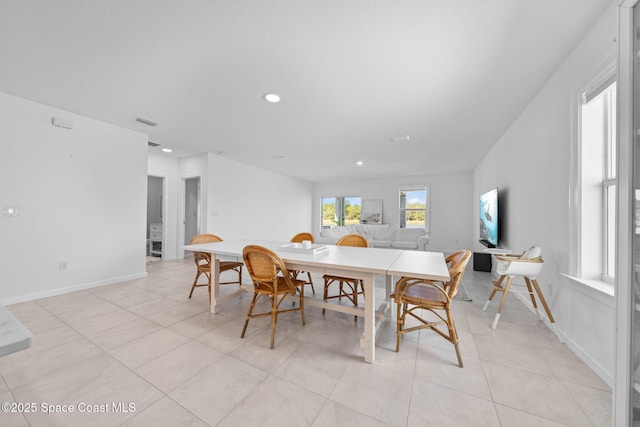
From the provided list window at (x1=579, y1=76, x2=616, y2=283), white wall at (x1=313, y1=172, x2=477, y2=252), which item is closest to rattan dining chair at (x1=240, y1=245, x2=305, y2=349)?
window at (x1=579, y1=76, x2=616, y2=283)

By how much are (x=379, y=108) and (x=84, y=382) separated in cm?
367

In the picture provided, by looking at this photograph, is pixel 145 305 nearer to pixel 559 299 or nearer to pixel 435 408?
pixel 435 408

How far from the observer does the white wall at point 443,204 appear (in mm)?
7191

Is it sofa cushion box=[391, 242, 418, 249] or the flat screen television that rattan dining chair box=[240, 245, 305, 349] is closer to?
the flat screen television

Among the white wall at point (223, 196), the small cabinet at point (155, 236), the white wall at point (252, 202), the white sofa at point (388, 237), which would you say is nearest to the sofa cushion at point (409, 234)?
the white sofa at point (388, 237)

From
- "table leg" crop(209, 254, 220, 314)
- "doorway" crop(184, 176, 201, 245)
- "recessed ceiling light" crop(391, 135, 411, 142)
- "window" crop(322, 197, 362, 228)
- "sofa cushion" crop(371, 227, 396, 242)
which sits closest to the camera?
"table leg" crop(209, 254, 220, 314)

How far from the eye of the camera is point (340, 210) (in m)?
9.16

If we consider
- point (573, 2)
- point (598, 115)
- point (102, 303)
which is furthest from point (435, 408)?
point (102, 303)

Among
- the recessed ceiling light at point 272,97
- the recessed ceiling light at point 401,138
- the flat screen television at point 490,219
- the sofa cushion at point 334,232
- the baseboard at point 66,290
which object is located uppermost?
the recessed ceiling light at point 272,97

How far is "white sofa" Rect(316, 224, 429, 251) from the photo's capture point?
6.39 m

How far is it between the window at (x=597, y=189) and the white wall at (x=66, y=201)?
221 inches

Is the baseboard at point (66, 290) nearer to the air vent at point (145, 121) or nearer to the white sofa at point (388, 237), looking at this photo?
the air vent at point (145, 121)

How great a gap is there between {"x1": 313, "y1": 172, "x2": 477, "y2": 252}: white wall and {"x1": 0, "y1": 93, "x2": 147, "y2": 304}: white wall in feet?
22.4

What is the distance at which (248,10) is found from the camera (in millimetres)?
1573
